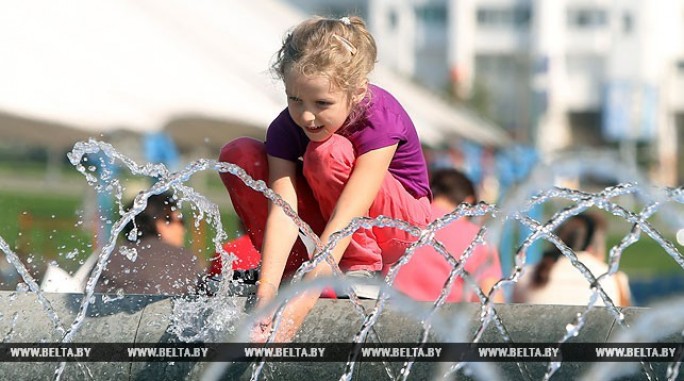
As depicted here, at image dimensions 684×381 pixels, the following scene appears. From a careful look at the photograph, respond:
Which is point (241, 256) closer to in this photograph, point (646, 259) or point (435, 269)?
point (435, 269)

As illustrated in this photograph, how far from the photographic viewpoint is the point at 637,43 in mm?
60281

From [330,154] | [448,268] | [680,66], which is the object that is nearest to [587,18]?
[680,66]

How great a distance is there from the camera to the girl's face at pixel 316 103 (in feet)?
9.55

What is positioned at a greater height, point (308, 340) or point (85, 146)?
point (85, 146)

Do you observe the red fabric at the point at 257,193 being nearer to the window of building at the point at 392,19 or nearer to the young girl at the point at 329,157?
the young girl at the point at 329,157

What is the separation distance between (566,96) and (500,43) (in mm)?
4379

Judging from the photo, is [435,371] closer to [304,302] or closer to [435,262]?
[304,302]

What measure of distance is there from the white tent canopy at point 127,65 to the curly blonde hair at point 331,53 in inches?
149

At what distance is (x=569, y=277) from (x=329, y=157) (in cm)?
235

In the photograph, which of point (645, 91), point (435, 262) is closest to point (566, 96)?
point (645, 91)

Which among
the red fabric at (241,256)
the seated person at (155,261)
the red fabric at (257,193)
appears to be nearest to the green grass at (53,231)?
the seated person at (155,261)

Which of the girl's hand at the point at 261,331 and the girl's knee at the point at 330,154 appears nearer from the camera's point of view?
the girl's hand at the point at 261,331

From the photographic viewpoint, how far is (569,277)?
5.05m

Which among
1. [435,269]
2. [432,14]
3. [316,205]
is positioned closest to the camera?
[316,205]
